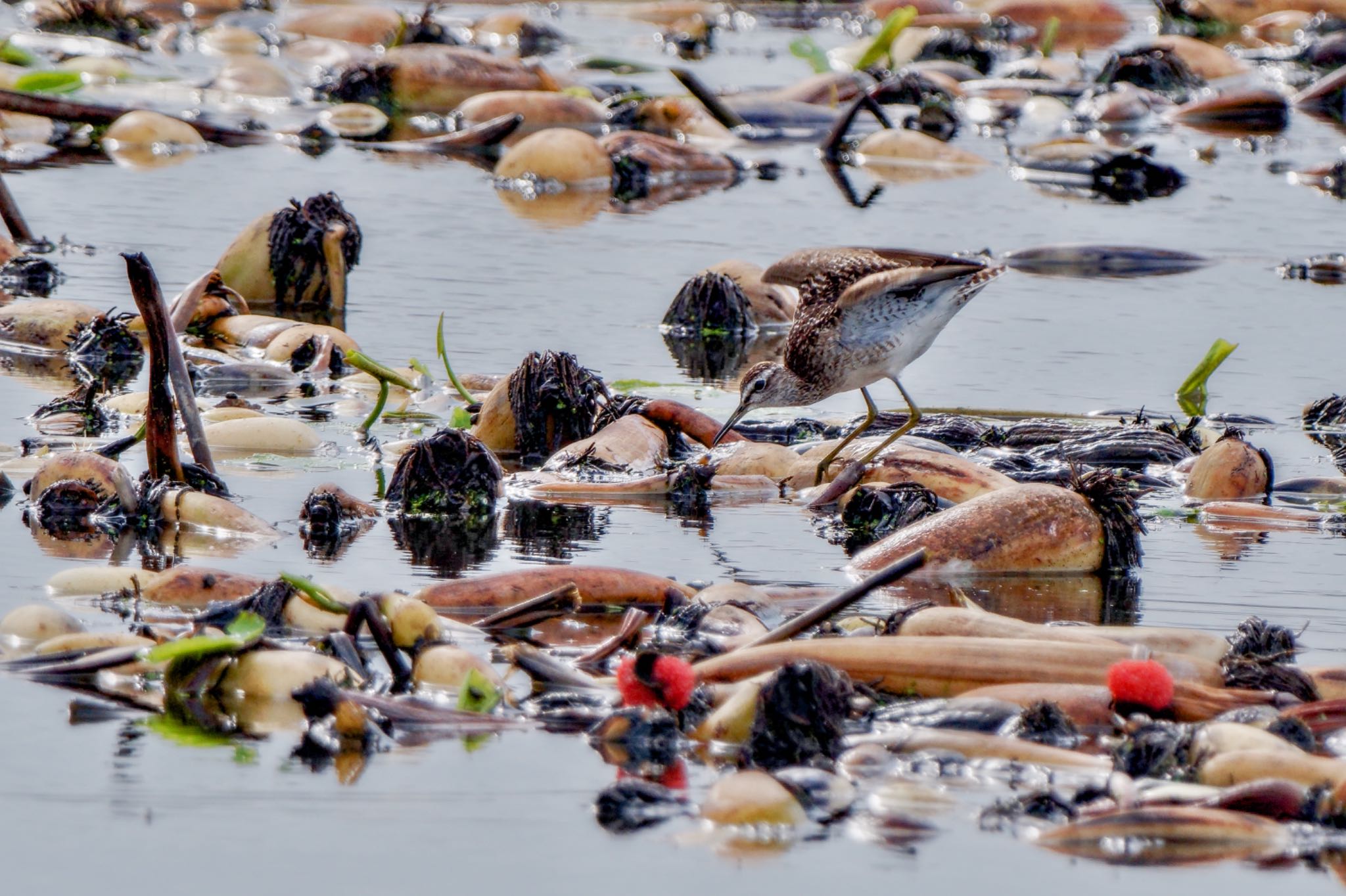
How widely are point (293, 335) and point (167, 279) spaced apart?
62.5 inches

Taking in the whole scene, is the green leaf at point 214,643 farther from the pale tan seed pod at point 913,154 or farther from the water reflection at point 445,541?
the pale tan seed pod at point 913,154

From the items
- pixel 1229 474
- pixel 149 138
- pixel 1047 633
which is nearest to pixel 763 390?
pixel 1229 474

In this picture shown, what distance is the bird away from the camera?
682 centimetres

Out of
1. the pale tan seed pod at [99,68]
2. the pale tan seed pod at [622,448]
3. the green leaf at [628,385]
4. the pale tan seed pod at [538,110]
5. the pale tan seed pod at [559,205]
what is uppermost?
the pale tan seed pod at [99,68]

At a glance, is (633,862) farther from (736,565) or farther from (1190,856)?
(736,565)

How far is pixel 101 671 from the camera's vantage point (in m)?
4.12

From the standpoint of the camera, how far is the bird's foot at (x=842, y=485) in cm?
614

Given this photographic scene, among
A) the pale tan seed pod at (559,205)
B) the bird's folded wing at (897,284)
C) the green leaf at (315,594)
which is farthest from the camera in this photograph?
the pale tan seed pod at (559,205)

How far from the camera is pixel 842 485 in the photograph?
6.15 metres

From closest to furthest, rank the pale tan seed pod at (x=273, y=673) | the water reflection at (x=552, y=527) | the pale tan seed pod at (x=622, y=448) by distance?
the pale tan seed pod at (x=273, y=673) < the water reflection at (x=552, y=527) < the pale tan seed pod at (x=622, y=448)

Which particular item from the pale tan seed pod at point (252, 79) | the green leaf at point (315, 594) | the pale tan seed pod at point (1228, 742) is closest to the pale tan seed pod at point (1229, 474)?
the pale tan seed pod at point (1228, 742)

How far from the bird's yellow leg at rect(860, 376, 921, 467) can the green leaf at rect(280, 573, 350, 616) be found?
2.20m

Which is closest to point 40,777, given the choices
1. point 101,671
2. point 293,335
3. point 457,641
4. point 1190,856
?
point 101,671

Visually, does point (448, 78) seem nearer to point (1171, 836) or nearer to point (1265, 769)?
point (1265, 769)
